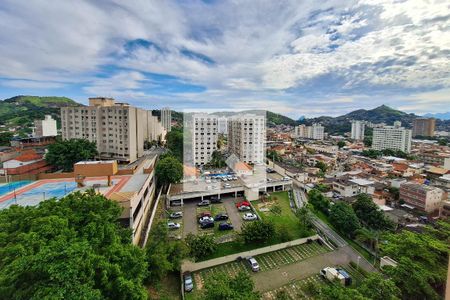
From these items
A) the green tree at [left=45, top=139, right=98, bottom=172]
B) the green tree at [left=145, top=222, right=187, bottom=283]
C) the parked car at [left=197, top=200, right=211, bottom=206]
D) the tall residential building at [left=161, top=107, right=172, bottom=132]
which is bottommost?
the parked car at [left=197, top=200, right=211, bottom=206]

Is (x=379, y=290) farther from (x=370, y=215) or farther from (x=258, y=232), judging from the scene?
(x=370, y=215)

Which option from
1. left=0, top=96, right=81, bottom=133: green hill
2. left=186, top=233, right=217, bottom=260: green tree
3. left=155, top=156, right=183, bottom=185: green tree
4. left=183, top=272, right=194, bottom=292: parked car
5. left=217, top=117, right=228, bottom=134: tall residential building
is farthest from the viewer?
left=0, top=96, right=81, bottom=133: green hill

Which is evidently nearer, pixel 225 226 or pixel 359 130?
pixel 225 226

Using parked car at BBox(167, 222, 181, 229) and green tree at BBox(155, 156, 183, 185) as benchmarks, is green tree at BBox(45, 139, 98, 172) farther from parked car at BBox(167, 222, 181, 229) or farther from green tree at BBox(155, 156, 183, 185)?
parked car at BBox(167, 222, 181, 229)

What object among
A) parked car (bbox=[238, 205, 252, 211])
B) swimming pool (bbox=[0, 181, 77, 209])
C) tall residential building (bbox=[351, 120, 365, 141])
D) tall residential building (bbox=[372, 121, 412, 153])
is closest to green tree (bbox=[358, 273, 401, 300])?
parked car (bbox=[238, 205, 252, 211])

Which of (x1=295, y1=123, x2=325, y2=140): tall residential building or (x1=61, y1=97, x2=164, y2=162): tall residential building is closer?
(x1=61, y1=97, x2=164, y2=162): tall residential building

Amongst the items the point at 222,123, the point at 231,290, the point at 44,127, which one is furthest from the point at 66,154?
the point at 222,123

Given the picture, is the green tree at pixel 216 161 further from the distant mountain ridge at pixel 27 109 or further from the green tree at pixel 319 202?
the distant mountain ridge at pixel 27 109
